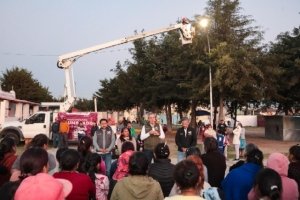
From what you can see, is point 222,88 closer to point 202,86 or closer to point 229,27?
point 202,86

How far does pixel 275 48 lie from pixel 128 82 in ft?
53.5

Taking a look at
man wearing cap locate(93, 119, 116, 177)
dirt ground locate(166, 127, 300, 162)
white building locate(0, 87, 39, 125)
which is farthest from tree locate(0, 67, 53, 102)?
man wearing cap locate(93, 119, 116, 177)

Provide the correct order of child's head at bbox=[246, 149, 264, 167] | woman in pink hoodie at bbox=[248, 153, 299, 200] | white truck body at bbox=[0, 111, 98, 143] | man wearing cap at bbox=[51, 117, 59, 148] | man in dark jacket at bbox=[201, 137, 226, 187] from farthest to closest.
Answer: white truck body at bbox=[0, 111, 98, 143] < man wearing cap at bbox=[51, 117, 59, 148] < man in dark jacket at bbox=[201, 137, 226, 187] < child's head at bbox=[246, 149, 264, 167] < woman in pink hoodie at bbox=[248, 153, 299, 200]

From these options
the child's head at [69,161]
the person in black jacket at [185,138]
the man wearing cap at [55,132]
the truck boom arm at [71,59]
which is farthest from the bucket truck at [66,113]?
the child's head at [69,161]

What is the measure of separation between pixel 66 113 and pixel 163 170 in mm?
20957

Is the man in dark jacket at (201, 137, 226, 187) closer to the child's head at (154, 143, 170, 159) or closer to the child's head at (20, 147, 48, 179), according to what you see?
the child's head at (154, 143, 170, 159)

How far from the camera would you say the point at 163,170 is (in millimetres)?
6168

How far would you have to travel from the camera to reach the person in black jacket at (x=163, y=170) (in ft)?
20.1

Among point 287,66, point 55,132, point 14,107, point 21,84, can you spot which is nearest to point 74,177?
point 55,132

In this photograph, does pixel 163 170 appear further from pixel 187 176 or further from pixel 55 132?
pixel 55 132

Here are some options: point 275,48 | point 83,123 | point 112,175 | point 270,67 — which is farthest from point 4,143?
point 275,48

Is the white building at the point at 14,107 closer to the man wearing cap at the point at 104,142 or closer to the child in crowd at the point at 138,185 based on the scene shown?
the man wearing cap at the point at 104,142

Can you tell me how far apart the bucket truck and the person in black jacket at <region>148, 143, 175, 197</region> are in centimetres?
1995

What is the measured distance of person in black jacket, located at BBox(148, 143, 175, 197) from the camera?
6125 millimetres
